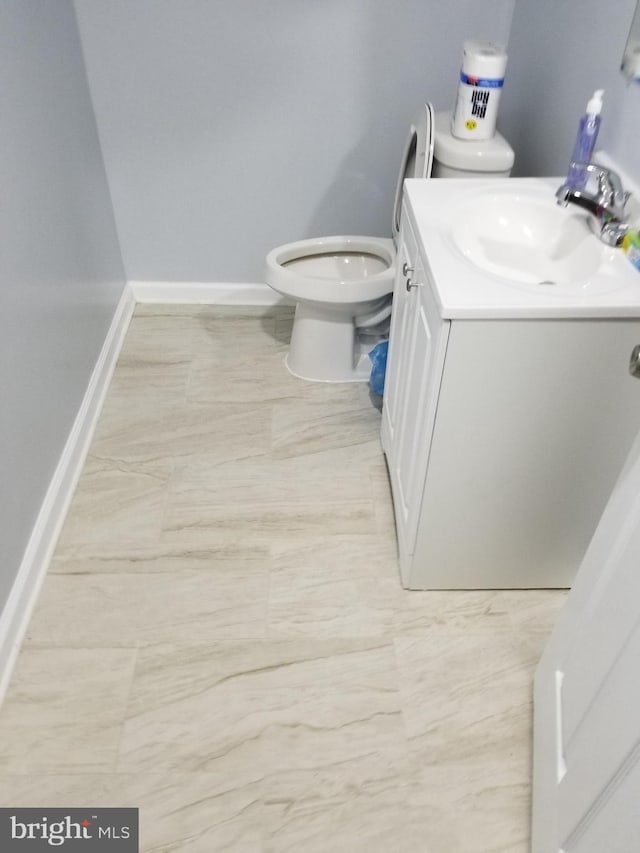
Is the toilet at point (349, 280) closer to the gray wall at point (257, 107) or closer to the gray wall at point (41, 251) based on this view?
the gray wall at point (257, 107)

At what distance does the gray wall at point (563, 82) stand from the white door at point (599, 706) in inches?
31.9

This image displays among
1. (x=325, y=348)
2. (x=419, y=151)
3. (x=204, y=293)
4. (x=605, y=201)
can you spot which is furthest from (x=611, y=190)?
(x=204, y=293)

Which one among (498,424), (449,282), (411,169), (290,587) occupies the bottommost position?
(290,587)

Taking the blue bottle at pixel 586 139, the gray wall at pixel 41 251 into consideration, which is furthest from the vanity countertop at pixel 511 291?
the gray wall at pixel 41 251

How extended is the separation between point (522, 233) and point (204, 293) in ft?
4.75

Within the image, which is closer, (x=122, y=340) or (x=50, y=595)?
(x=50, y=595)

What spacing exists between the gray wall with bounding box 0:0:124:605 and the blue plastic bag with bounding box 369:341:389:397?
93 centimetres

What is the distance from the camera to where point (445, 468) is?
135 centimetres

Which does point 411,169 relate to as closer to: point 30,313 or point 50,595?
point 30,313

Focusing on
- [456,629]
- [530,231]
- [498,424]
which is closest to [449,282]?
[498,424]

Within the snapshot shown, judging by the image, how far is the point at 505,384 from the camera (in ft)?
3.96

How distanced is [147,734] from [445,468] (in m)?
0.83

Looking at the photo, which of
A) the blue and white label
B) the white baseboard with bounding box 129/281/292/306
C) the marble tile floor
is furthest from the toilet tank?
the white baseboard with bounding box 129/281/292/306

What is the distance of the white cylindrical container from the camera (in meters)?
1.61
